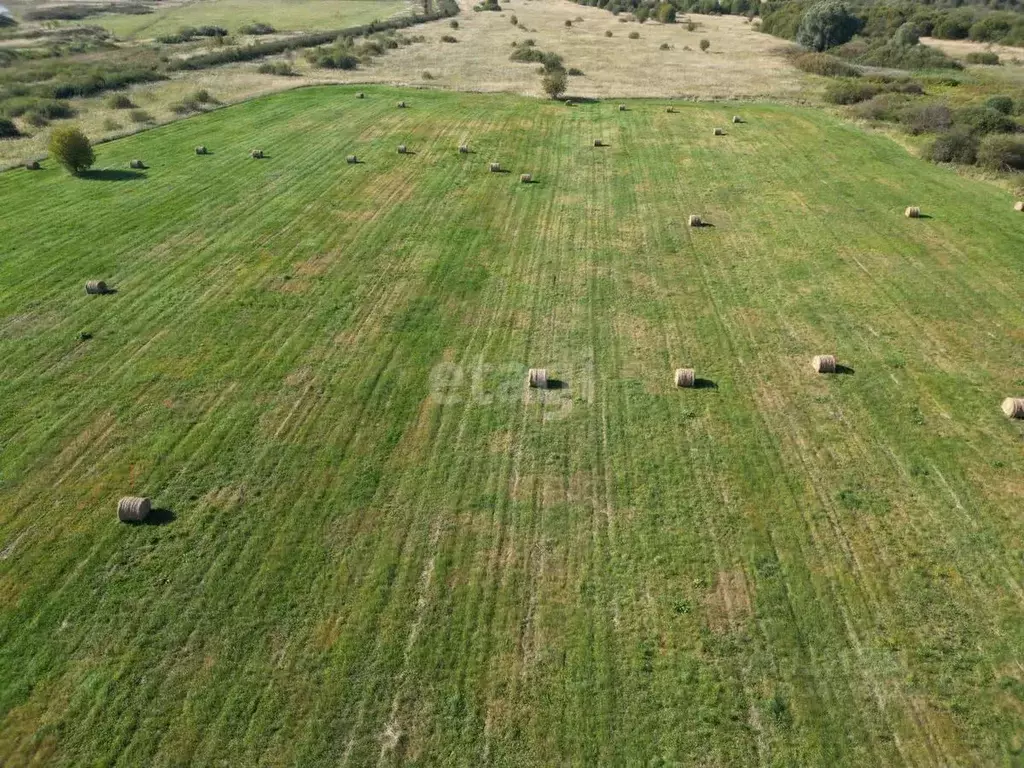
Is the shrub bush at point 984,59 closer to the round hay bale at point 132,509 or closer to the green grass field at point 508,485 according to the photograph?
the green grass field at point 508,485

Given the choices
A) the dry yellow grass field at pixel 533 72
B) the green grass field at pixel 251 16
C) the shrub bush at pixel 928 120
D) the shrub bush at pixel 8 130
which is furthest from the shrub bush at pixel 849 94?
the green grass field at pixel 251 16

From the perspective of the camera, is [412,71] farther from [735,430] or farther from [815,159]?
[735,430]

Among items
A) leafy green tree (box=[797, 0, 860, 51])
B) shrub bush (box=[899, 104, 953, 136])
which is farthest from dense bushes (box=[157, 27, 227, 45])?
shrub bush (box=[899, 104, 953, 136])

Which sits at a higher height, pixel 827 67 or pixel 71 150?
pixel 827 67

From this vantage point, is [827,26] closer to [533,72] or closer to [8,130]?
[533,72]

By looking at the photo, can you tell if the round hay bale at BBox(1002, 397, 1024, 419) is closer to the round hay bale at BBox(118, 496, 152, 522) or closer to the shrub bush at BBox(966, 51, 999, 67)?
the round hay bale at BBox(118, 496, 152, 522)

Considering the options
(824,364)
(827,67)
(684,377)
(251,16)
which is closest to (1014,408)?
(824,364)
